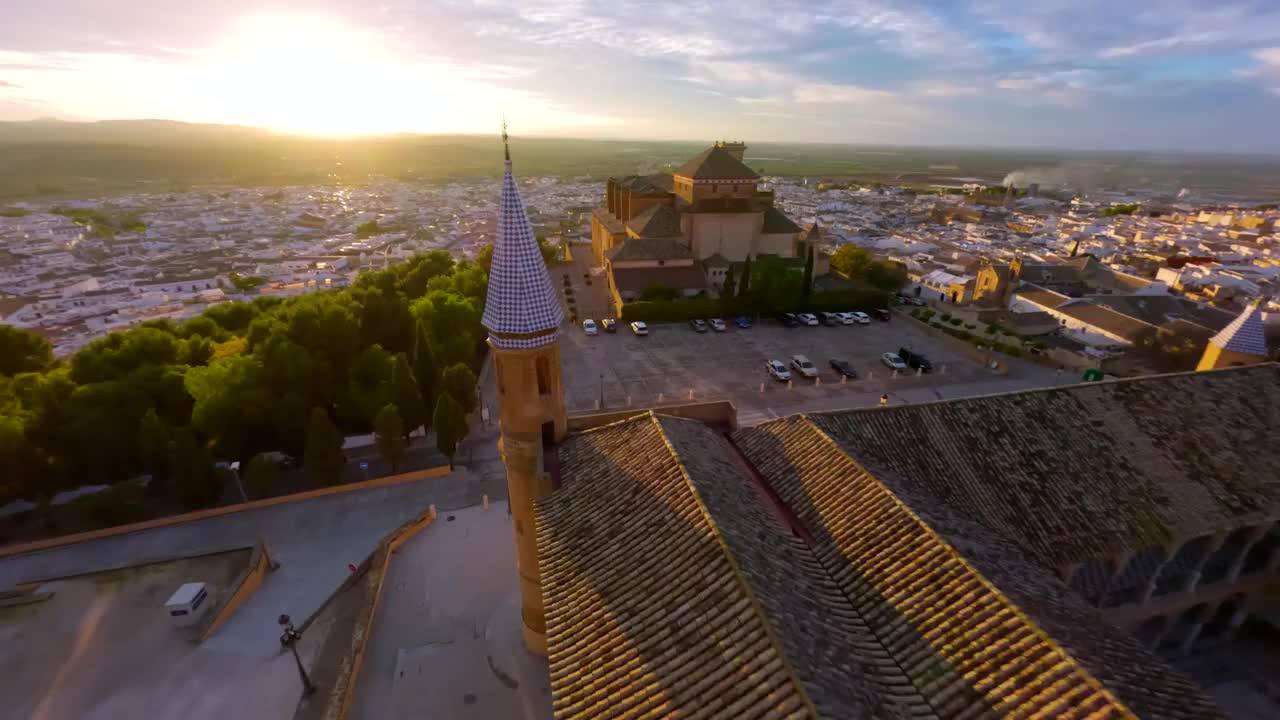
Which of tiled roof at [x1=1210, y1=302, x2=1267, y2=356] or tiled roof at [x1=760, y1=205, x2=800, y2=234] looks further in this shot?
tiled roof at [x1=760, y1=205, x2=800, y2=234]

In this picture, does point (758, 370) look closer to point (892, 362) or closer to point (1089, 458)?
point (892, 362)

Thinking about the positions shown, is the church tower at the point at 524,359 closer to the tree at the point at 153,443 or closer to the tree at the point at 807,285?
the tree at the point at 153,443

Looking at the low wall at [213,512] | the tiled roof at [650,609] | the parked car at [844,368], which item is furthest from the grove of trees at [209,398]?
the parked car at [844,368]

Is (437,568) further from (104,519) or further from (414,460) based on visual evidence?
(104,519)

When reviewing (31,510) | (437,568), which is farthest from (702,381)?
(31,510)

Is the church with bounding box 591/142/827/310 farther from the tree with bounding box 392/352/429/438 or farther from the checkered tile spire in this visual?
the checkered tile spire

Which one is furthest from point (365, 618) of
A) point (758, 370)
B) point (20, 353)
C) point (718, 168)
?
point (718, 168)

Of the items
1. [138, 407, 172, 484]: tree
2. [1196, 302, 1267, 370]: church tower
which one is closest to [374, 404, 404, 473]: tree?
[138, 407, 172, 484]: tree
